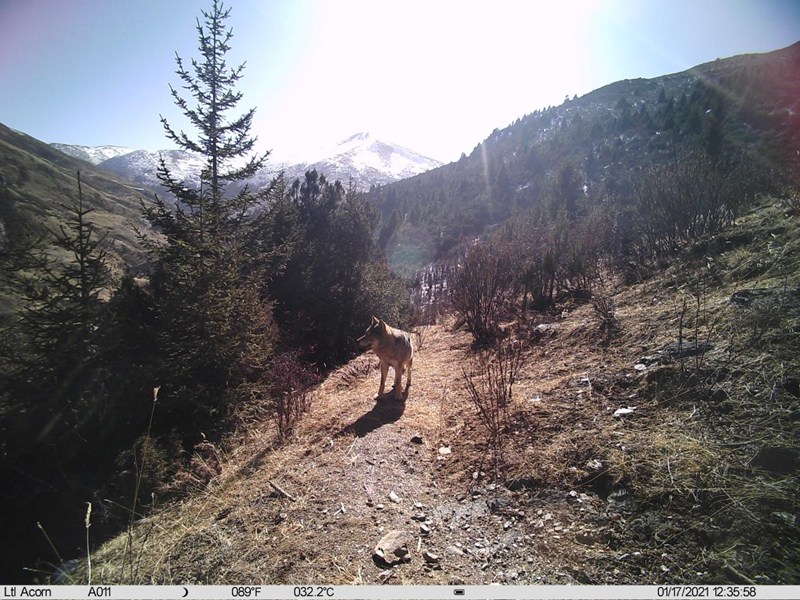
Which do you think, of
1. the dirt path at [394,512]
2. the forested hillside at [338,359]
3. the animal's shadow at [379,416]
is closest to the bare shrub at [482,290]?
the forested hillside at [338,359]

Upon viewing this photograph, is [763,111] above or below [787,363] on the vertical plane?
above

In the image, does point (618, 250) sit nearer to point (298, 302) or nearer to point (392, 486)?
point (298, 302)

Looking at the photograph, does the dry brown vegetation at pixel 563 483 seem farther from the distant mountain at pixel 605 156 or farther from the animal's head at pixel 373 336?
the distant mountain at pixel 605 156

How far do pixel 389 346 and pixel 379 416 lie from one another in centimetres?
129

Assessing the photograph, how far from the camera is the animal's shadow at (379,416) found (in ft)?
16.5

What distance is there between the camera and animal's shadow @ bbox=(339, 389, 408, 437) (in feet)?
16.5

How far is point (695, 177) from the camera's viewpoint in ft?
41.3

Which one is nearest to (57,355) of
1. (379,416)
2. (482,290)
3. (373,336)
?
(373,336)

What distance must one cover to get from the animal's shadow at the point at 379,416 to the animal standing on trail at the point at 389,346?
6.1 inches

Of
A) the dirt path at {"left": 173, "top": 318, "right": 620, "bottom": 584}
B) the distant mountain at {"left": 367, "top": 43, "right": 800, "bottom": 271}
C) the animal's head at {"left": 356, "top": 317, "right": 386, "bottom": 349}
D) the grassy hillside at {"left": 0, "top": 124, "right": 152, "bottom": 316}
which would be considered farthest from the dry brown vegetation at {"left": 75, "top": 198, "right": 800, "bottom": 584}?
the distant mountain at {"left": 367, "top": 43, "right": 800, "bottom": 271}

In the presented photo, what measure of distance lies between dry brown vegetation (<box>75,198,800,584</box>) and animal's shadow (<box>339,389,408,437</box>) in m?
0.05

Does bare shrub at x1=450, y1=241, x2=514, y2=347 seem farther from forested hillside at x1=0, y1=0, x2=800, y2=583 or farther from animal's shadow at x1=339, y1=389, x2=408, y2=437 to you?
animal's shadow at x1=339, y1=389, x2=408, y2=437

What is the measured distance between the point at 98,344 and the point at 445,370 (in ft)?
23.1

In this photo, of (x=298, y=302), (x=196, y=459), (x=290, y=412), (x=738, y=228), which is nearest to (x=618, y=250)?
(x=738, y=228)
